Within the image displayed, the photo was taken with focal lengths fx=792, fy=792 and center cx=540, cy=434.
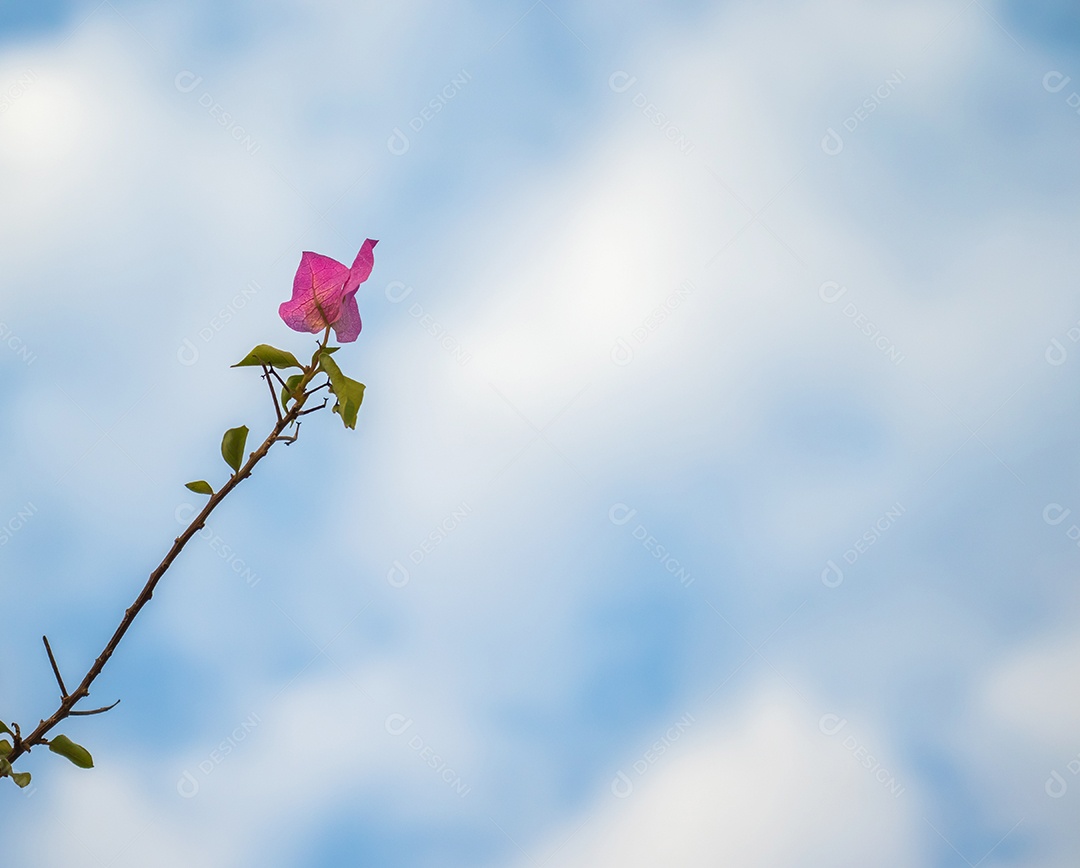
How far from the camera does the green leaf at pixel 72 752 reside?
0.88 meters

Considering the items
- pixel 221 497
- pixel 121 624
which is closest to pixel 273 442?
pixel 221 497

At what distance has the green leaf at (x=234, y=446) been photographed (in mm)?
907

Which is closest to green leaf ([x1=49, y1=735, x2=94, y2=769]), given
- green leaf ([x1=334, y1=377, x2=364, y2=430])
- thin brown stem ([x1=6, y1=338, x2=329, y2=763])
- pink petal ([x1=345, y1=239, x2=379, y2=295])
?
thin brown stem ([x1=6, y1=338, x2=329, y2=763])

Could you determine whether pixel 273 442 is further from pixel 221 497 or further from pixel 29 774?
pixel 29 774

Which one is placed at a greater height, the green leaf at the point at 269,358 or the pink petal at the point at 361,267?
the pink petal at the point at 361,267

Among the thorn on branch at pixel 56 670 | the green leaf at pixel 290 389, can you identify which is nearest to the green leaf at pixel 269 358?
the green leaf at pixel 290 389

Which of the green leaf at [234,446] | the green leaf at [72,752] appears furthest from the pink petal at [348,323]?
the green leaf at [72,752]

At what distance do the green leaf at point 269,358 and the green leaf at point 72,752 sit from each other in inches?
18.1

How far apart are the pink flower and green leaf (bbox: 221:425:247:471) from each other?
0.53 ft

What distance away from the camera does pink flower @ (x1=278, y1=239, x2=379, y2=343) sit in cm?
96

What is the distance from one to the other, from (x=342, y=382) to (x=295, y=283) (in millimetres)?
154

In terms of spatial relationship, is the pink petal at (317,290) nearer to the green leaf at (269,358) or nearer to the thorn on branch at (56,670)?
the green leaf at (269,358)

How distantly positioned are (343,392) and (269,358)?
4.2 inches

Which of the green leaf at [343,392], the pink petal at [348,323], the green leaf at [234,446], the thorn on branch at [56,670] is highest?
the pink petal at [348,323]
